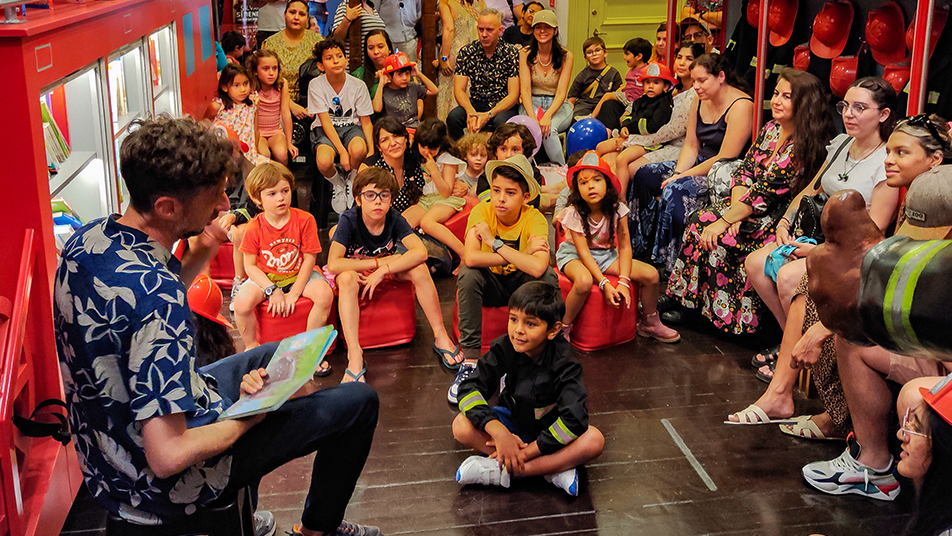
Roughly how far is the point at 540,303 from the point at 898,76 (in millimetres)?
2357

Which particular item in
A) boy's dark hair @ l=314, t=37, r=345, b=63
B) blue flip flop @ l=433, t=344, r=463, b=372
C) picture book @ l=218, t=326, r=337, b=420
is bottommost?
blue flip flop @ l=433, t=344, r=463, b=372

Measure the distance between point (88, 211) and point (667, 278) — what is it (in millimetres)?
2894

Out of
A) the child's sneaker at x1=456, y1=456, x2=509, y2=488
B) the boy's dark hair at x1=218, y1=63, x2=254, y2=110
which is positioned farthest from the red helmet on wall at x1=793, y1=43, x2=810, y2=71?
the child's sneaker at x1=456, y1=456, x2=509, y2=488

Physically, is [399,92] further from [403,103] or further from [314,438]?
[314,438]

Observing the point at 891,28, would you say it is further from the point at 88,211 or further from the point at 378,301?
the point at 88,211

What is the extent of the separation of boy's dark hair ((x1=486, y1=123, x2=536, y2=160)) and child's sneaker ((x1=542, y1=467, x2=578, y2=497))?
2362mm

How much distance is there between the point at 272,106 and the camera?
19.6 feet

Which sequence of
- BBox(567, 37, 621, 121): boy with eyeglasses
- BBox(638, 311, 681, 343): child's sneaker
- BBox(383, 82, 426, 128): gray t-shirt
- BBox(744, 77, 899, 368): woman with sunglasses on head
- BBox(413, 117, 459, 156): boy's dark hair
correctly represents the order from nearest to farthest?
BBox(744, 77, 899, 368): woman with sunglasses on head < BBox(638, 311, 681, 343): child's sneaker < BBox(413, 117, 459, 156): boy's dark hair < BBox(383, 82, 426, 128): gray t-shirt < BBox(567, 37, 621, 121): boy with eyeglasses

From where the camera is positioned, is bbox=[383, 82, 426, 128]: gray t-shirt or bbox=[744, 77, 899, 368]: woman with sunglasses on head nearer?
bbox=[744, 77, 899, 368]: woman with sunglasses on head

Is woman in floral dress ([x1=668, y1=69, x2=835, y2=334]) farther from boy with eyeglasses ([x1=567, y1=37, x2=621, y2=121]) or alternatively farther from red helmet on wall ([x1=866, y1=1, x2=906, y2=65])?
boy with eyeglasses ([x1=567, y1=37, x2=621, y2=121])

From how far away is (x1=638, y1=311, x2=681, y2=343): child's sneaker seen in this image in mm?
4113

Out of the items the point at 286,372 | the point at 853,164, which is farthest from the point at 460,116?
the point at 286,372

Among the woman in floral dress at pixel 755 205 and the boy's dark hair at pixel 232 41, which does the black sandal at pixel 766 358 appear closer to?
the woman in floral dress at pixel 755 205

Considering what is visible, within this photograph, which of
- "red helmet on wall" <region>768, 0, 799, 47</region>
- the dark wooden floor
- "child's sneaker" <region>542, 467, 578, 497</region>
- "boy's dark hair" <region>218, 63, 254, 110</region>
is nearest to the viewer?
the dark wooden floor
